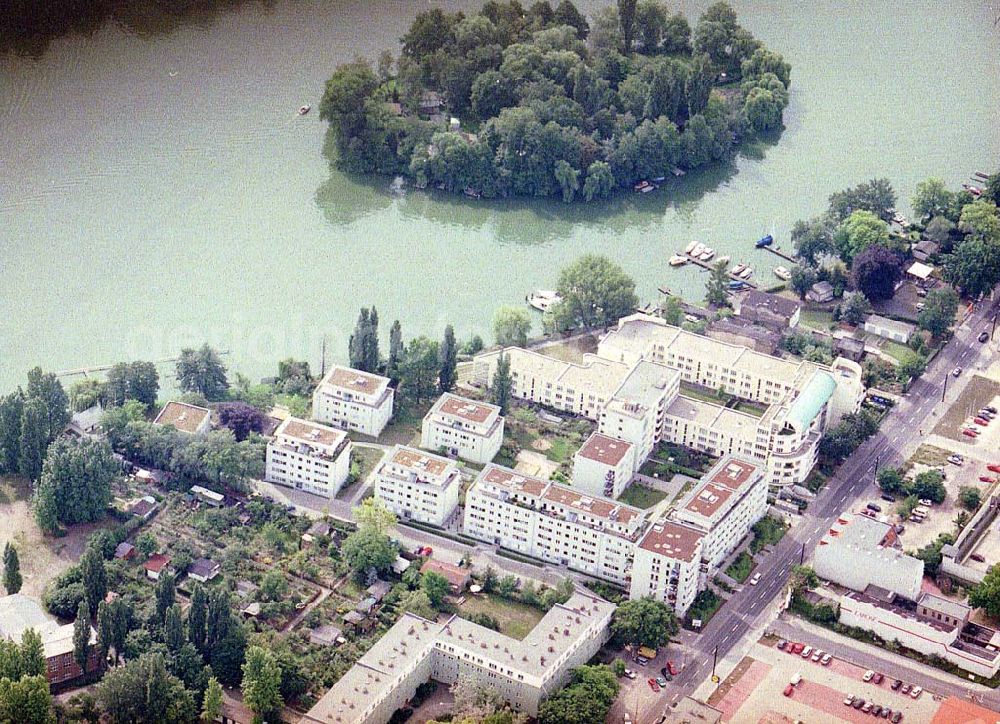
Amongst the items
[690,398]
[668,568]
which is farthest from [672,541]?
[690,398]

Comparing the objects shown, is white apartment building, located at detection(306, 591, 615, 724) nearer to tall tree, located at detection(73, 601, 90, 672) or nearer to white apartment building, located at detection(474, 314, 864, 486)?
tall tree, located at detection(73, 601, 90, 672)

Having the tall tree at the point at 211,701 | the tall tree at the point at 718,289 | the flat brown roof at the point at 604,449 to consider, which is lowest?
the tall tree at the point at 211,701

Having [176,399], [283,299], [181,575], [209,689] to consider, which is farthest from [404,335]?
[209,689]

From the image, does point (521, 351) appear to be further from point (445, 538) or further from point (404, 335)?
point (445, 538)

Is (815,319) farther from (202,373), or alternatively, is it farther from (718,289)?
(202,373)

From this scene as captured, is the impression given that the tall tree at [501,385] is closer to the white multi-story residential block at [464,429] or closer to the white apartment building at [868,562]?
the white multi-story residential block at [464,429]

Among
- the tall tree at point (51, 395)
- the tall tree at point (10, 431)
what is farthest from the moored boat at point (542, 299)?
the tall tree at point (10, 431)
